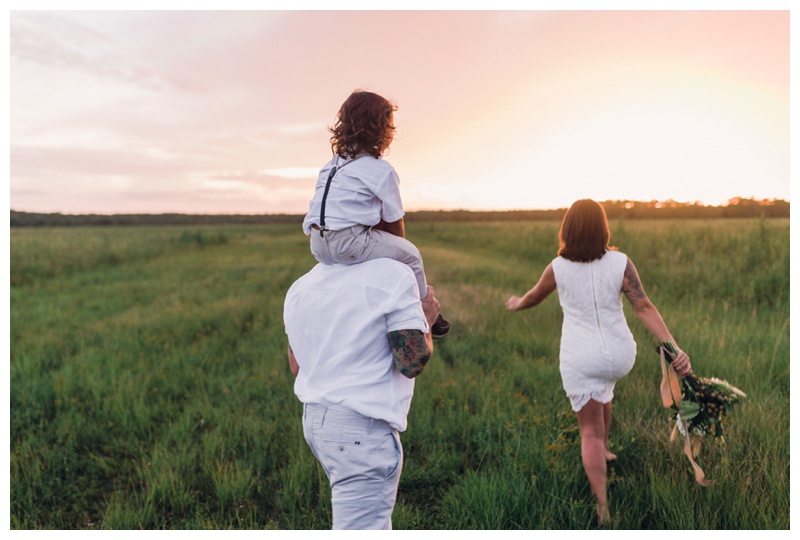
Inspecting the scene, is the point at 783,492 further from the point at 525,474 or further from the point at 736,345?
the point at 736,345

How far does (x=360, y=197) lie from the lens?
5.83ft

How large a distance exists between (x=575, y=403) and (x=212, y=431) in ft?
10.4

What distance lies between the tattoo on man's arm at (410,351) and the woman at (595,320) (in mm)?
1584

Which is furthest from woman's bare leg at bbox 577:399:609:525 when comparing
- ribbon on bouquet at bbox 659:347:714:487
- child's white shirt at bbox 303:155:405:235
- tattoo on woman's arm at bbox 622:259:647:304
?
child's white shirt at bbox 303:155:405:235

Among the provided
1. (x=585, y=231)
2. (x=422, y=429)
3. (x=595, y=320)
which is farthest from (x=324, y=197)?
(x=422, y=429)

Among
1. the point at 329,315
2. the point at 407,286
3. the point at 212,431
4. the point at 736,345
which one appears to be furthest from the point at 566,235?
the point at 736,345

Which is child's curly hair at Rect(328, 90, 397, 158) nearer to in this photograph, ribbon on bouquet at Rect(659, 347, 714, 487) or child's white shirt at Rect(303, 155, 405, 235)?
child's white shirt at Rect(303, 155, 405, 235)

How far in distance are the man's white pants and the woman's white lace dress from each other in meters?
1.66

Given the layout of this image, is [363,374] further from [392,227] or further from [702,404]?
[702,404]

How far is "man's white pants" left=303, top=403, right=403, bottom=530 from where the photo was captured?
5.81 feet

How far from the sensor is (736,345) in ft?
18.8

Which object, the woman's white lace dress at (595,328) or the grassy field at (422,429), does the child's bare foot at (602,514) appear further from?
the woman's white lace dress at (595,328)

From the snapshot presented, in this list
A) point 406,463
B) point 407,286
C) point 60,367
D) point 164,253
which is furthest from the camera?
point 164,253

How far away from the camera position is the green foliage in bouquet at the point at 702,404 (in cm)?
288
